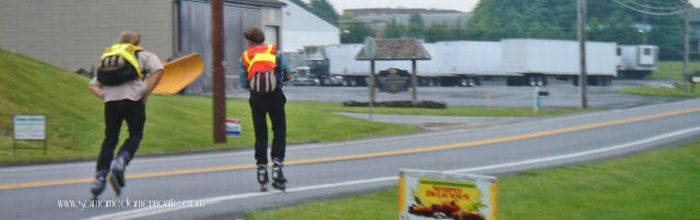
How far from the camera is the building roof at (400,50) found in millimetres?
46125

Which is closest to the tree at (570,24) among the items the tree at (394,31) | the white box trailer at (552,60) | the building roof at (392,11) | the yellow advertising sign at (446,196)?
the tree at (394,31)

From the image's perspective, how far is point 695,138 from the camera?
25844mm

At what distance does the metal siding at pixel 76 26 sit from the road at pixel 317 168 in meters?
21.7

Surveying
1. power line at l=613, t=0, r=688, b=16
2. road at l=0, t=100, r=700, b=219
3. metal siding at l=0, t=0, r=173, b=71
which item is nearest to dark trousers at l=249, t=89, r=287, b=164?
road at l=0, t=100, r=700, b=219

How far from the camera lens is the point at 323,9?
15100 cm

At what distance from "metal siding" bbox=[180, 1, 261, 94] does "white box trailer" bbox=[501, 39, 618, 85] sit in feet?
83.0

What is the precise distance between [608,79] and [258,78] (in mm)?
73472

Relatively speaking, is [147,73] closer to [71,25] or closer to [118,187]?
[118,187]

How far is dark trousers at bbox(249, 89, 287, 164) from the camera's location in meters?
10.9

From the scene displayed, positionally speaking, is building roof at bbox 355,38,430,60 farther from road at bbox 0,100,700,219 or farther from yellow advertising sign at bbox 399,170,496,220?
yellow advertising sign at bbox 399,170,496,220

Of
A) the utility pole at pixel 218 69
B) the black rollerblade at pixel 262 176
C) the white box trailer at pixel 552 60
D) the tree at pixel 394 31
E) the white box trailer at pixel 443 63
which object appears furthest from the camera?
the tree at pixel 394 31

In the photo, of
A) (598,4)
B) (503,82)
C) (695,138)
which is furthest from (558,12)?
(695,138)

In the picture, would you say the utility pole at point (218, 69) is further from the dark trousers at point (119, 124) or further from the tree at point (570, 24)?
the tree at point (570, 24)

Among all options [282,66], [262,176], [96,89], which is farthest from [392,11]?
[96,89]
